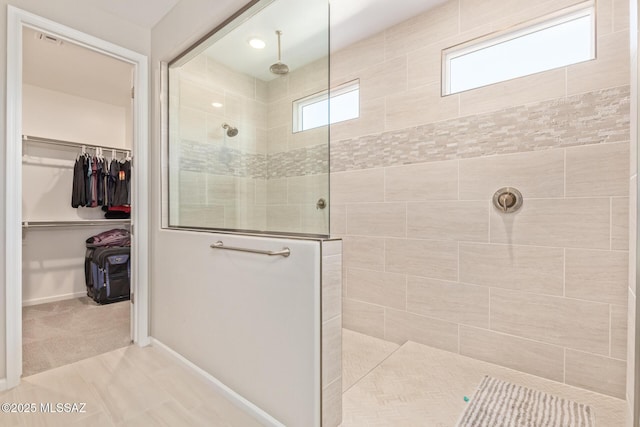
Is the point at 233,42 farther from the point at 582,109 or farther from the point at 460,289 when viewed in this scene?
the point at 460,289

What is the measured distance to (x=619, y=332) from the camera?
1524mm

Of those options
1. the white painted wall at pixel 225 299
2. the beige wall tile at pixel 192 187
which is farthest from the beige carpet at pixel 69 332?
the beige wall tile at pixel 192 187

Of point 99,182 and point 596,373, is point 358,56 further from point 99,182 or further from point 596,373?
point 99,182

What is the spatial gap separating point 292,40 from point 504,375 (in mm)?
2261

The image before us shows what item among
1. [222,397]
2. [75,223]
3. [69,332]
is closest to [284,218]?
[222,397]

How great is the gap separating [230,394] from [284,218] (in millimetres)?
955

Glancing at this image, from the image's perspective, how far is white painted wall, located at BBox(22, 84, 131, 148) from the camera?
3.30m

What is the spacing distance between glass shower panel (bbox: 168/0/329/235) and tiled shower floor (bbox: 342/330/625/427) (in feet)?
3.02

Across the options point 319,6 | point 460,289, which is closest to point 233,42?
point 319,6

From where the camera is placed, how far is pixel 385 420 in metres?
1.40

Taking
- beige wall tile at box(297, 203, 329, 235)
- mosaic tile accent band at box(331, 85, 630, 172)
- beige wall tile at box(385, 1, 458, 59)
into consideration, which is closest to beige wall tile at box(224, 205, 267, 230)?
beige wall tile at box(297, 203, 329, 235)

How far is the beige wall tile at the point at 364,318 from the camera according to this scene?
2.38 metres

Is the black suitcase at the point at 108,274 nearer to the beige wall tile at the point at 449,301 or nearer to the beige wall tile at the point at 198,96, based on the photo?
the beige wall tile at the point at 198,96

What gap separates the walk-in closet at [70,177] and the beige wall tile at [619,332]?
129 inches
